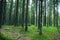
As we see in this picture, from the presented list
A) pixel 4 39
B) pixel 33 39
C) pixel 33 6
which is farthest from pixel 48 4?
Answer: pixel 4 39

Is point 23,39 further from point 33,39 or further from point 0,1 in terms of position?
point 0,1

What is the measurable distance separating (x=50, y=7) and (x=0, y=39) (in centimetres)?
3108

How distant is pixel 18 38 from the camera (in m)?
14.6

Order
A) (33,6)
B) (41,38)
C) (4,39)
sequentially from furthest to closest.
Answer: (33,6) < (41,38) < (4,39)

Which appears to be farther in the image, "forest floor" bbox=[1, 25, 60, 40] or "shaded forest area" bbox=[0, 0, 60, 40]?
"shaded forest area" bbox=[0, 0, 60, 40]

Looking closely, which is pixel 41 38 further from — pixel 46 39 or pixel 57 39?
pixel 57 39

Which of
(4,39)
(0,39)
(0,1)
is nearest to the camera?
(0,39)

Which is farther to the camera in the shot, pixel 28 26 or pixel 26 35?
pixel 28 26

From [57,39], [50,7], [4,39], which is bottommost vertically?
[57,39]

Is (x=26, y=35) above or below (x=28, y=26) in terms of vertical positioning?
above

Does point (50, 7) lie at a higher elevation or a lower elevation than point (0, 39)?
higher

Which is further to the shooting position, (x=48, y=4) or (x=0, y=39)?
(x=48, y=4)

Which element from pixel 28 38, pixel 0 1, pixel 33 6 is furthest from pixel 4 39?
pixel 33 6

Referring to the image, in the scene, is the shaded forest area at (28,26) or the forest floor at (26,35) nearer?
the forest floor at (26,35)
